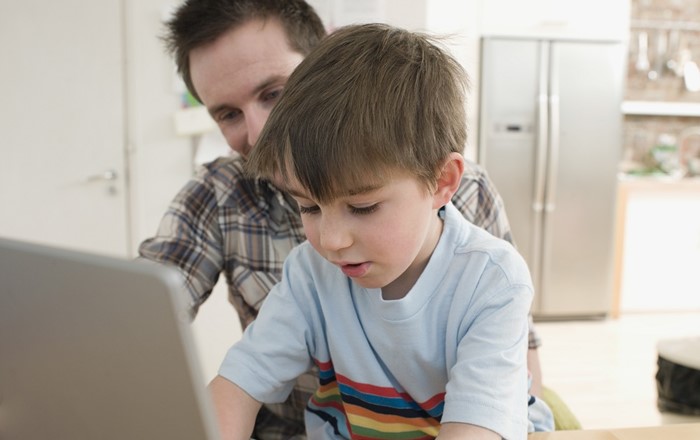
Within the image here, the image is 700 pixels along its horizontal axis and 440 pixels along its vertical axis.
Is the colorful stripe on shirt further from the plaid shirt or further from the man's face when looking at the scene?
the man's face

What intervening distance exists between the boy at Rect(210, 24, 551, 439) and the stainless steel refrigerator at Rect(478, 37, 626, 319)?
11.5 feet

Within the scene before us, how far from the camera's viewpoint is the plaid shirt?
126 cm

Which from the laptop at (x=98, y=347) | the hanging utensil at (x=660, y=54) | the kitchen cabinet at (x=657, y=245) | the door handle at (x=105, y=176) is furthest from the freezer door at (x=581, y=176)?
the laptop at (x=98, y=347)

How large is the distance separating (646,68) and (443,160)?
16.1 feet

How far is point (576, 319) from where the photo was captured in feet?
15.4

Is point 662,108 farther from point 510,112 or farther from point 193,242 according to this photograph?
point 193,242

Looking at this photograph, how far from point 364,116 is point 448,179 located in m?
0.14

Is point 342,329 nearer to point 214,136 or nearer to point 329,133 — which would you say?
point 329,133

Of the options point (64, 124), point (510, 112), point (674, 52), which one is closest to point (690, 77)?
point (674, 52)

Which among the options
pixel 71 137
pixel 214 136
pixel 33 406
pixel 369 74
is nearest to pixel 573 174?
pixel 214 136

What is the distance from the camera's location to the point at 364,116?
2.64 feet

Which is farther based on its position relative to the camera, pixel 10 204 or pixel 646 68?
pixel 646 68

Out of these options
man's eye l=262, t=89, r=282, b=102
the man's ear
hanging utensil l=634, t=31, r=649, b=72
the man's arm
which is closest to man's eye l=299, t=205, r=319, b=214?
the man's ear

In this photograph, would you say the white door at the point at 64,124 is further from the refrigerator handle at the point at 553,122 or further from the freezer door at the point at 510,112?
the refrigerator handle at the point at 553,122
